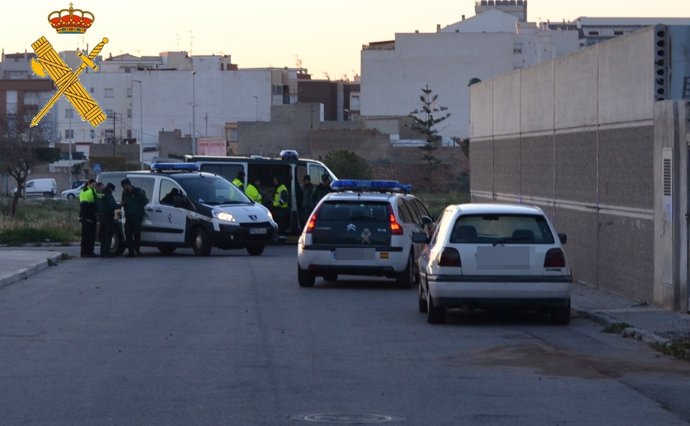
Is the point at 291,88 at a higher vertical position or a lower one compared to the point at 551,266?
higher

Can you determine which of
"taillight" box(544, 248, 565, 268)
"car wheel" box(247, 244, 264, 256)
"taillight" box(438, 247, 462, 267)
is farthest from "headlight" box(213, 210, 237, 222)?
"taillight" box(544, 248, 565, 268)

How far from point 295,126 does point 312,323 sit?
3322 inches

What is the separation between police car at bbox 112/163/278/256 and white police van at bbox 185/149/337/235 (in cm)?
474

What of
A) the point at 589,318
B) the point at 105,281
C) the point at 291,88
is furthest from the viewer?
the point at 291,88

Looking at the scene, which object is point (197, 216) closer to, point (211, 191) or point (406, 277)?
point (211, 191)

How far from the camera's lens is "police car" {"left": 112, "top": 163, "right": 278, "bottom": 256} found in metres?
29.0

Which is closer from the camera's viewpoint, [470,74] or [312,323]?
[312,323]

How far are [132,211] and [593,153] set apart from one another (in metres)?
12.3

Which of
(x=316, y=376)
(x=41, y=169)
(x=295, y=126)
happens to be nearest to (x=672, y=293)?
(x=316, y=376)

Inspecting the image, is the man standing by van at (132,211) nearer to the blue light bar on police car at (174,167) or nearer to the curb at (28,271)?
the blue light bar on police car at (174,167)

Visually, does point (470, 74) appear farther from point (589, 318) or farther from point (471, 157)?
point (589, 318)

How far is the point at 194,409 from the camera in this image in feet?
31.3

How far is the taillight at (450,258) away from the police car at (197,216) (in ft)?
46.2

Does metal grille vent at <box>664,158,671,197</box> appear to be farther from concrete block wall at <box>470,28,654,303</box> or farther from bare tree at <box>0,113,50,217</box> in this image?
bare tree at <box>0,113,50,217</box>
